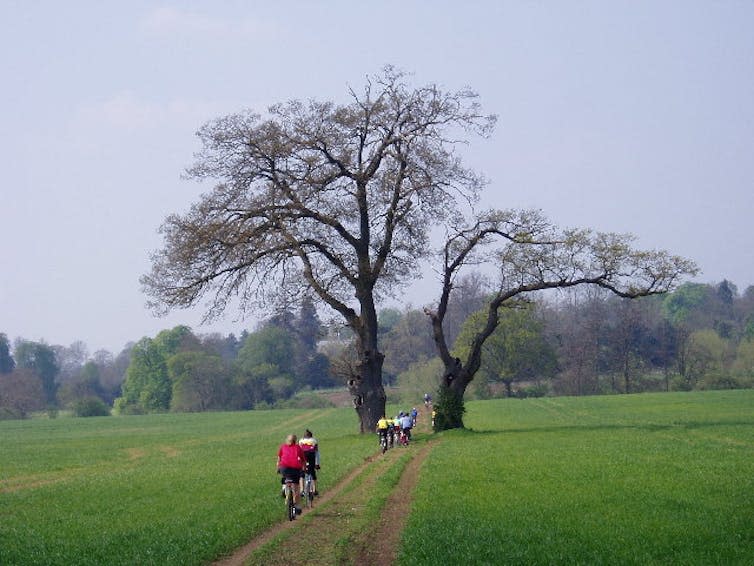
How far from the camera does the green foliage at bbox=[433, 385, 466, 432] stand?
143 feet

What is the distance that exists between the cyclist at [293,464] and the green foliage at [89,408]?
106 m

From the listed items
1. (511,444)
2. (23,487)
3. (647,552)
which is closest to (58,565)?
(647,552)

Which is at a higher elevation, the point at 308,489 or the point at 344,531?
the point at 308,489

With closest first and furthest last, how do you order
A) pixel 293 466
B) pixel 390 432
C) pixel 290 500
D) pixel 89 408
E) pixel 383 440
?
pixel 290 500 → pixel 293 466 → pixel 383 440 → pixel 390 432 → pixel 89 408

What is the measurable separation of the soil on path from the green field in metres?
0.40

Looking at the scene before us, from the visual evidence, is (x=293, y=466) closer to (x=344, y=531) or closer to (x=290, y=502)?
(x=290, y=502)

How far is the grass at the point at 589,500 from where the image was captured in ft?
45.8

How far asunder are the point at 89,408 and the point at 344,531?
358 ft

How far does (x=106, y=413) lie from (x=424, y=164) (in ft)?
294

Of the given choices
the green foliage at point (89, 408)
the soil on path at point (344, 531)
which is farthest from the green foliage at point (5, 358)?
the soil on path at point (344, 531)

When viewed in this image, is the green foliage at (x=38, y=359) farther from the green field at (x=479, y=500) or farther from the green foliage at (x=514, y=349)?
the green field at (x=479, y=500)

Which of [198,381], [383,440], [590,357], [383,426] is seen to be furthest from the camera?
[198,381]

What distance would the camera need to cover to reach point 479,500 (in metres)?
19.8

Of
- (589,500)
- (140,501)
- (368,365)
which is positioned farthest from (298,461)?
(368,365)
